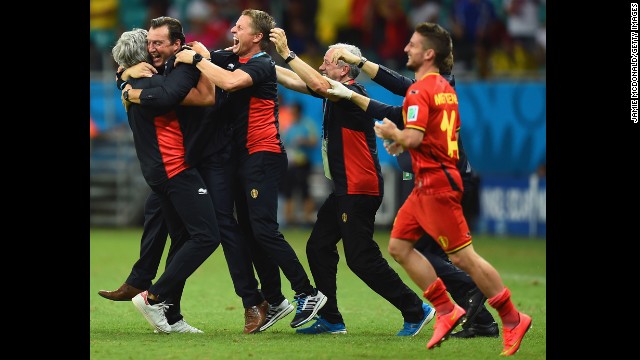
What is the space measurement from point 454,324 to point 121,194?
1457 cm

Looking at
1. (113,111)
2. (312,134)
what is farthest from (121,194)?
(312,134)

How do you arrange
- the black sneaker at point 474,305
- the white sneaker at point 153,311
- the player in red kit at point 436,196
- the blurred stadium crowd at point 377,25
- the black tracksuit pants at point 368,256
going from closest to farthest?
the player in red kit at point 436,196, the black sneaker at point 474,305, the white sneaker at point 153,311, the black tracksuit pants at point 368,256, the blurred stadium crowd at point 377,25

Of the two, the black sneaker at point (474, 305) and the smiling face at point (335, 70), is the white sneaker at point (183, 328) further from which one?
the smiling face at point (335, 70)

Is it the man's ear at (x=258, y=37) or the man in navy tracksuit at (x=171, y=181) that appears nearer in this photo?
the man in navy tracksuit at (x=171, y=181)

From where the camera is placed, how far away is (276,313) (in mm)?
9109

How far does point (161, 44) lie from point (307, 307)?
240 centimetres

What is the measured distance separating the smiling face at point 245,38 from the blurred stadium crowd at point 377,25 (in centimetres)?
1130

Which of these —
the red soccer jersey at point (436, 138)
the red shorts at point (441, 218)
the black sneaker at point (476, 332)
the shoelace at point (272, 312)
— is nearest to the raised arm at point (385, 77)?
the red soccer jersey at point (436, 138)

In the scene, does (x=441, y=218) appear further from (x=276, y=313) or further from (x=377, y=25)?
(x=377, y=25)

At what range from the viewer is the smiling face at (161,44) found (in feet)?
29.2

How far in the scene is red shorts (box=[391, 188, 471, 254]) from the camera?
7625 millimetres

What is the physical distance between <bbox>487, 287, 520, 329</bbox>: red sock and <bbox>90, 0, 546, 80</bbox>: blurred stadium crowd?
12.4 m

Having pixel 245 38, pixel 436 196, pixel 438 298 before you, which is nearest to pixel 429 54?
pixel 436 196

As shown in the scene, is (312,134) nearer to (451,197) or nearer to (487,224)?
(487,224)
